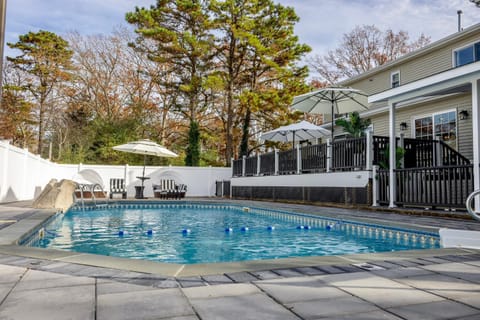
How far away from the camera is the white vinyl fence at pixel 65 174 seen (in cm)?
978

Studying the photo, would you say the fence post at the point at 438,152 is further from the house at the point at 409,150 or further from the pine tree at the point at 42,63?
the pine tree at the point at 42,63

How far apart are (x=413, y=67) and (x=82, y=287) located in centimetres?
1353

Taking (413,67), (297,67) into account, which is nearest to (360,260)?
(413,67)

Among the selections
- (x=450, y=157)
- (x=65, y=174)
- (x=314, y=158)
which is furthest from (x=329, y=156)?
(x=65, y=174)

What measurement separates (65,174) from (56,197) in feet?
25.5

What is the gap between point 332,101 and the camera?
11.3 m

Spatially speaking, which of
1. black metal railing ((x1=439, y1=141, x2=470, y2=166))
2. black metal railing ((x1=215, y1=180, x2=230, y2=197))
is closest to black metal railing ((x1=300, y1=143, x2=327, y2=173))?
black metal railing ((x1=439, y1=141, x2=470, y2=166))

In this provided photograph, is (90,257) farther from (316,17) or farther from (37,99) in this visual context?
(37,99)

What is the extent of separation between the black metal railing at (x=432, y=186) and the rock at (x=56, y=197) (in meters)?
7.42

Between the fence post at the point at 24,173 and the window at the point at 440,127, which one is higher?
the window at the point at 440,127

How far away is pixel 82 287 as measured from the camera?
212 cm

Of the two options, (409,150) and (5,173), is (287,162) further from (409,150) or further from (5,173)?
(5,173)

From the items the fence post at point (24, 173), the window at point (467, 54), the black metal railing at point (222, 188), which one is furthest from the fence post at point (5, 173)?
the window at point (467, 54)

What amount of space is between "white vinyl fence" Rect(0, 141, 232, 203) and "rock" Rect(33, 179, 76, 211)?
1.71 m
